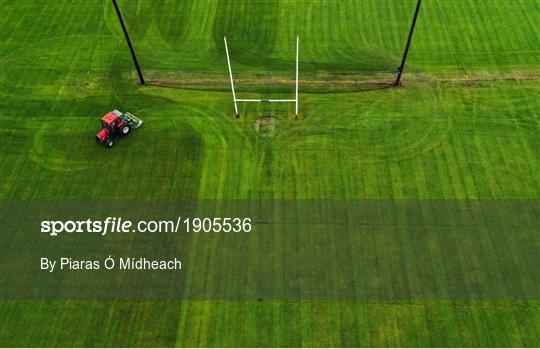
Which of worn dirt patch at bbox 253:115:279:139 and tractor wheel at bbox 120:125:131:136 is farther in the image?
worn dirt patch at bbox 253:115:279:139

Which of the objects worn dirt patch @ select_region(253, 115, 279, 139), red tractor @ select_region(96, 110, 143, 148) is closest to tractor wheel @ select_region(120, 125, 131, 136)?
red tractor @ select_region(96, 110, 143, 148)

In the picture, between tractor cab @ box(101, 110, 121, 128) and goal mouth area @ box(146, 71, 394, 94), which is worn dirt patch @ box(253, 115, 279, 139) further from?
tractor cab @ box(101, 110, 121, 128)

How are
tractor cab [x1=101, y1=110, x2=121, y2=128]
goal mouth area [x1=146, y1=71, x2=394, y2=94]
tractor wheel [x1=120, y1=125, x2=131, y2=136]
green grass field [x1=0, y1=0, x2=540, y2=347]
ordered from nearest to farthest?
green grass field [x1=0, y1=0, x2=540, y2=347] < tractor cab [x1=101, y1=110, x2=121, y2=128] < tractor wheel [x1=120, y1=125, x2=131, y2=136] < goal mouth area [x1=146, y1=71, x2=394, y2=94]

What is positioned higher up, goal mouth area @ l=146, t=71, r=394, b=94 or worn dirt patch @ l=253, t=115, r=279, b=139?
goal mouth area @ l=146, t=71, r=394, b=94

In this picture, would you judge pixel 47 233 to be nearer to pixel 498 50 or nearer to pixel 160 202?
pixel 160 202

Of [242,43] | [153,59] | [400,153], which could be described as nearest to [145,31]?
[153,59]

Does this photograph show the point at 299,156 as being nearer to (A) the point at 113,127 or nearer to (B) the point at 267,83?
(B) the point at 267,83

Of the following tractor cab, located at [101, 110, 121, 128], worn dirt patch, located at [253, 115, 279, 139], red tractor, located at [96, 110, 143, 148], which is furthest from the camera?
worn dirt patch, located at [253, 115, 279, 139]

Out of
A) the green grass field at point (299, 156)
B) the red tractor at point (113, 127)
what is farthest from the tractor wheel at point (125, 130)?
the green grass field at point (299, 156)
